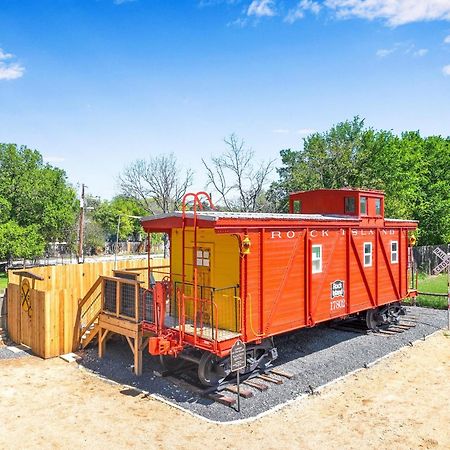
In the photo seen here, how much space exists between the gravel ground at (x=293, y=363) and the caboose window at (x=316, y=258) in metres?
2.67

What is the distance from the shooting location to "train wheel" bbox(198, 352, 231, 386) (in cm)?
1085

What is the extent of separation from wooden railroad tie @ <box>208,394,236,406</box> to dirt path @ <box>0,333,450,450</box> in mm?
896

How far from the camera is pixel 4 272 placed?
40.7 meters

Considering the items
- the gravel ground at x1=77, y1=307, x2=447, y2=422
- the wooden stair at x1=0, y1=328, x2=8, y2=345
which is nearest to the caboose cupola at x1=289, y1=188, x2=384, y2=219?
the gravel ground at x1=77, y1=307, x2=447, y2=422

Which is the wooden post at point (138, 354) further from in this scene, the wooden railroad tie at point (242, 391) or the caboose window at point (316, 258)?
the caboose window at point (316, 258)

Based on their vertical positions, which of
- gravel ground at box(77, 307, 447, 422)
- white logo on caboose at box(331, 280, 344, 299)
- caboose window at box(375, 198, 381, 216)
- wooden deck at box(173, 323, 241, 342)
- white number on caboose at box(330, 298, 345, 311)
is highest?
caboose window at box(375, 198, 381, 216)

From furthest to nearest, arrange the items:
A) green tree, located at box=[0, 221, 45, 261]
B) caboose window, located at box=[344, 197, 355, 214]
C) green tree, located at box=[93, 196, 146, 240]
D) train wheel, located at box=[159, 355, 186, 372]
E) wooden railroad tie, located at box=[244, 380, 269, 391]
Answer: green tree, located at box=[93, 196, 146, 240] → green tree, located at box=[0, 221, 45, 261] → caboose window, located at box=[344, 197, 355, 214] → train wheel, located at box=[159, 355, 186, 372] → wooden railroad tie, located at box=[244, 380, 269, 391]

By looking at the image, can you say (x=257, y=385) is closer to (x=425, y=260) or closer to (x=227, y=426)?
(x=227, y=426)

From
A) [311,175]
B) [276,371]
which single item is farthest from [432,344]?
[311,175]

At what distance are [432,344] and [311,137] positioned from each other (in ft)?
105

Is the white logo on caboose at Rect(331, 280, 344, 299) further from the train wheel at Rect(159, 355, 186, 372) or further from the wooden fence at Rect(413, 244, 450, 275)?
the wooden fence at Rect(413, 244, 450, 275)

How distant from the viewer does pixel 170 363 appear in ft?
41.3

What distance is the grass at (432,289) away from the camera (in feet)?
69.8

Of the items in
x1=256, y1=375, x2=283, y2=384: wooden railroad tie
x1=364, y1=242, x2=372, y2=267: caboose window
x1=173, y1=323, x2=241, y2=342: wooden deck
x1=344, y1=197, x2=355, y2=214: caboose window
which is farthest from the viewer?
x1=344, y1=197, x2=355, y2=214: caboose window
